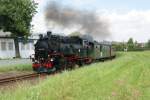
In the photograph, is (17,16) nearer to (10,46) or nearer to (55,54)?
(10,46)

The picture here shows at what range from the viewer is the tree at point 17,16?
2105 inches

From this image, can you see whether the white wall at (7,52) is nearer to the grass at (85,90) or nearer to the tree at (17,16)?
the tree at (17,16)

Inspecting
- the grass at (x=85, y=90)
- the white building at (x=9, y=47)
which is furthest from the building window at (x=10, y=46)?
the grass at (x=85, y=90)

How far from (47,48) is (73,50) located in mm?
3515

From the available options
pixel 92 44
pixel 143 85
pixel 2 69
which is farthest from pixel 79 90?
pixel 92 44

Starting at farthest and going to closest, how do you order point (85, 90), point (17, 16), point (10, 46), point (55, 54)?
point (10, 46) < point (17, 16) < point (55, 54) < point (85, 90)

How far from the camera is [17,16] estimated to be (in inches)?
2125

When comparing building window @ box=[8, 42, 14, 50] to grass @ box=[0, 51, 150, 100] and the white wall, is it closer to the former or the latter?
the white wall

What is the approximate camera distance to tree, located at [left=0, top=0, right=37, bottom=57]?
5347cm

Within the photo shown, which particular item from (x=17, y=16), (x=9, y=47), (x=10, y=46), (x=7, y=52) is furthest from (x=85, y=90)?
(x=10, y=46)

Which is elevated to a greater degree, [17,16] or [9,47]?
[17,16]

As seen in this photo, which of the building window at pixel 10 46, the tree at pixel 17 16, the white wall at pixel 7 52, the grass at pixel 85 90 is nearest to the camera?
the grass at pixel 85 90

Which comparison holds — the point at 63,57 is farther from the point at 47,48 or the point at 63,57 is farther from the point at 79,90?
the point at 79,90

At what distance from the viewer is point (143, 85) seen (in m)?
19.3
